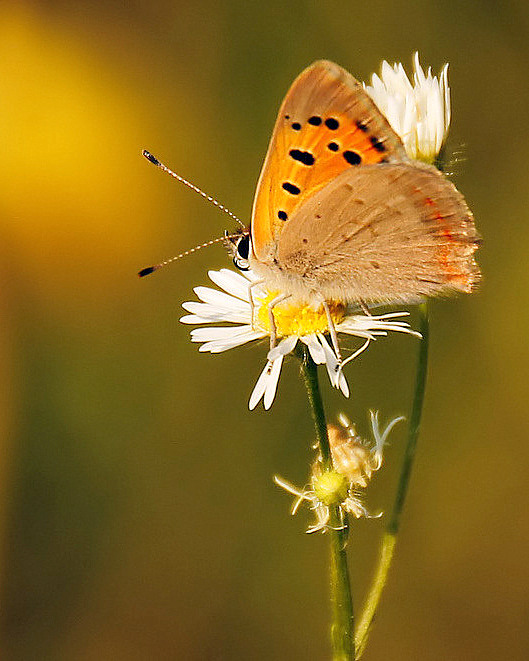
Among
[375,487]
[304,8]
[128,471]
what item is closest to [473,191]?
[304,8]

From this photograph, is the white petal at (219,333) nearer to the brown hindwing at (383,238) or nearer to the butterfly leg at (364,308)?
the brown hindwing at (383,238)

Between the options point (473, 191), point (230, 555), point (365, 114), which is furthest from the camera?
point (473, 191)

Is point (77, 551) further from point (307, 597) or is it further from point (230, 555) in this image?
point (307, 597)

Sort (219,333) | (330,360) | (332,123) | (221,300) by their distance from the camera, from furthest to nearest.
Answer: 1. (221,300)
2. (219,333)
3. (330,360)
4. (332,123)

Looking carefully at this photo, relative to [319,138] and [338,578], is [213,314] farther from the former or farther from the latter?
[338,578]

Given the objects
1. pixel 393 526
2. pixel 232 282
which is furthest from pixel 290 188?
pixel 393 526

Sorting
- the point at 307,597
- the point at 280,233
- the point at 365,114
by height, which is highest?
the point at 365,114

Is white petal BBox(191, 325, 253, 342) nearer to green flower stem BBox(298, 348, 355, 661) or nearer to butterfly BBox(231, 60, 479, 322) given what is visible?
butterfly BBox(231, 60, 479, 322)
